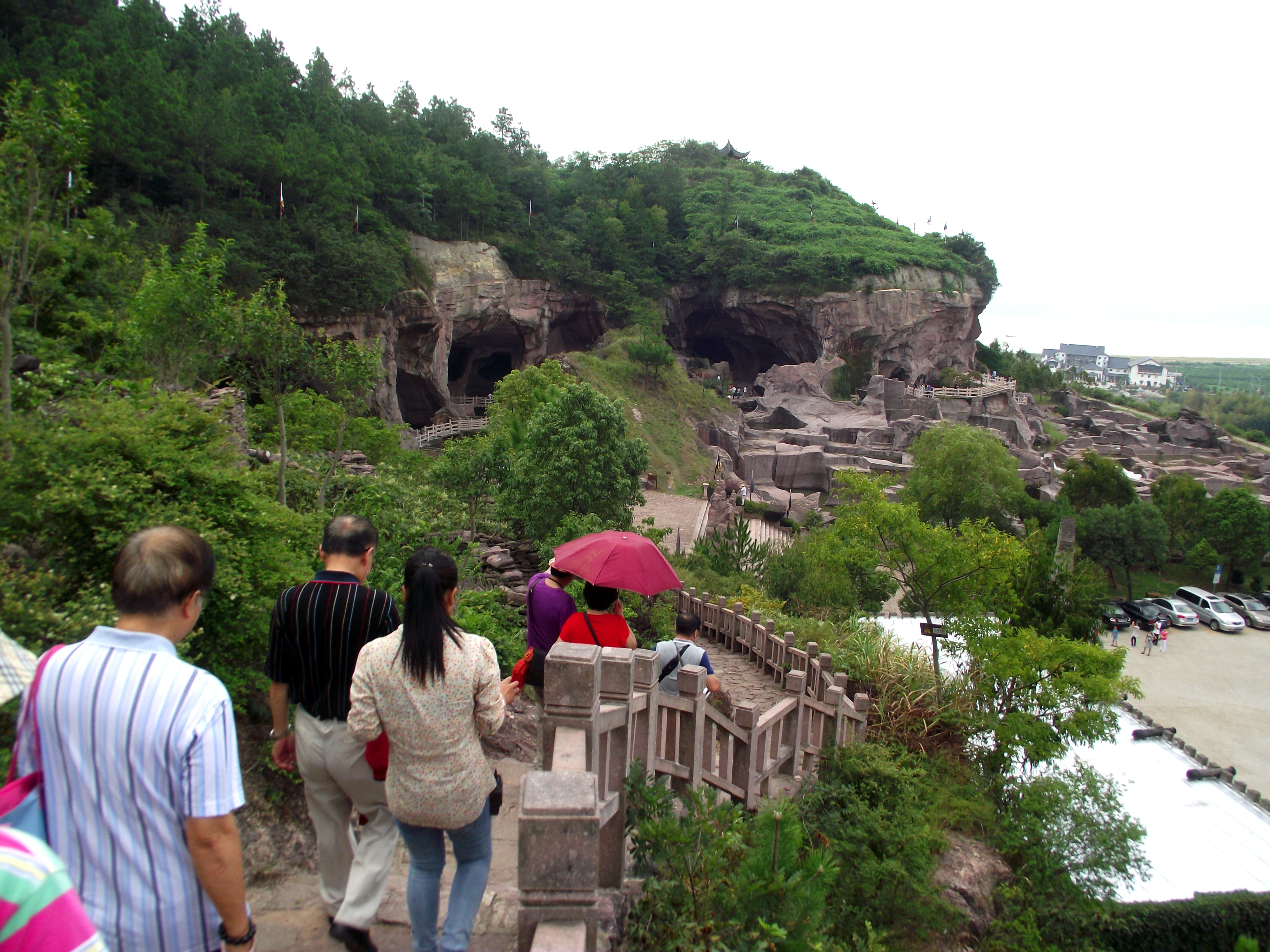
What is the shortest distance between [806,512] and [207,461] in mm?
23034

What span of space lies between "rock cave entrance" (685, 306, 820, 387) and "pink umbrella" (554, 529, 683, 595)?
138 ft

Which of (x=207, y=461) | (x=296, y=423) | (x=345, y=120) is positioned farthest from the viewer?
(x=345, y=120)

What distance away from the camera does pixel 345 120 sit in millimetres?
37062

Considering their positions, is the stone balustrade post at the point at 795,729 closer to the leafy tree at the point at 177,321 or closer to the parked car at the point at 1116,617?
the leafy tree at the point at 177,321

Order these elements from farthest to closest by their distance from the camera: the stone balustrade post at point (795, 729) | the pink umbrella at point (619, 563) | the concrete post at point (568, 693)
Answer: the stone balustrade post at point (795, 729)
the pink umbrella at point (619, 563)
the concrete post at point (568, 693)

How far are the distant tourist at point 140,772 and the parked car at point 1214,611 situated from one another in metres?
31.3

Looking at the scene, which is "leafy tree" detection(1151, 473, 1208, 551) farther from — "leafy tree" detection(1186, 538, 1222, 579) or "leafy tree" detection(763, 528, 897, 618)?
"leafy tree" detection(763, 528, 897, 618)

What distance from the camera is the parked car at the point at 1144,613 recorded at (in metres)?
25.1

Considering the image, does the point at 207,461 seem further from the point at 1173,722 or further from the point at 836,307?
the point at 836,307

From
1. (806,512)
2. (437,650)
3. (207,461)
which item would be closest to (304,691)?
(437,650)

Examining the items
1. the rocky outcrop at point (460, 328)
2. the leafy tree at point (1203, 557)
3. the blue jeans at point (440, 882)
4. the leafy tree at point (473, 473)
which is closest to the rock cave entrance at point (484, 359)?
the rocky outcrop at point (460, 328)

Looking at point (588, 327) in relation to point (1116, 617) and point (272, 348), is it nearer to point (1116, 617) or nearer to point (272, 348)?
point (1116, 617)

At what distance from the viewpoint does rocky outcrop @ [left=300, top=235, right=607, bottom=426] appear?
31.7m

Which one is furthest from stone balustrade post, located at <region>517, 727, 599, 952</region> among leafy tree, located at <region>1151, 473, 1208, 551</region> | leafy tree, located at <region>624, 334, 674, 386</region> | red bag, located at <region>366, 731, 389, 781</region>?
leafy tree, located at <region>1151, 473, 1208, 551</region>
